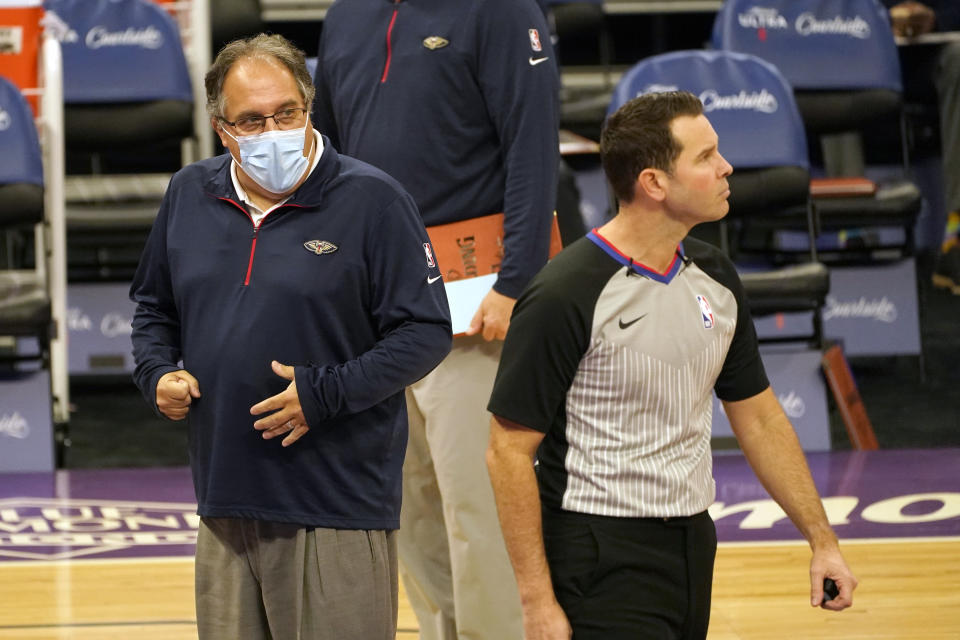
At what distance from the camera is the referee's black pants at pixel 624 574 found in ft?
7.23

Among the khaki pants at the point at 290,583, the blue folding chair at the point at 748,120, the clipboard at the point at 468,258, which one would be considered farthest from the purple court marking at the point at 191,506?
the khaki pants at the point at 290,583

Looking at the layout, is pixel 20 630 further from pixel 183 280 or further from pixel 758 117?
pixel 758 117

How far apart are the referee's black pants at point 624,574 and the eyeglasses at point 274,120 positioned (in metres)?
0.73

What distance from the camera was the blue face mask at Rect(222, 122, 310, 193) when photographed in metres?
2.27

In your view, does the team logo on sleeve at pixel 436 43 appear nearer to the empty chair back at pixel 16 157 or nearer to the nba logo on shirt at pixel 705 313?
the nba logo on shirt at pixel 705 313

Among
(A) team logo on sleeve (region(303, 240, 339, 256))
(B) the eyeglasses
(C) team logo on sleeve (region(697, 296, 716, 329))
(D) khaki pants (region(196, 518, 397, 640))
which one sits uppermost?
(B) the eyeglasses

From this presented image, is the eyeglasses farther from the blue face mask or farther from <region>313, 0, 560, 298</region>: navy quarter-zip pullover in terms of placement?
<region>313, 0, 560, 298</region>: navy quarter-zip pullover

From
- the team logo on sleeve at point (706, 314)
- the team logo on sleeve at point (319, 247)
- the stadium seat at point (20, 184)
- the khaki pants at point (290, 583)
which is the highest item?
the team logo on sleeve at point (319, 247)

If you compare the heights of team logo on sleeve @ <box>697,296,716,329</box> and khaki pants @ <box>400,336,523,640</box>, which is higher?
team logo on sleeve @ <box>697,296,716,329</box>

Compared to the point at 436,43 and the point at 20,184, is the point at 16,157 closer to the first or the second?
the point at 20,184

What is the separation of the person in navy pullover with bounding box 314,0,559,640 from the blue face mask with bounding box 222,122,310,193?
2.32ft

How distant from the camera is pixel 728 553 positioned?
4188mm

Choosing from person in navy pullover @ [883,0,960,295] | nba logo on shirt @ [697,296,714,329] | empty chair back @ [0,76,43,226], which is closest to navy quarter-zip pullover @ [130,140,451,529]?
nba logo on shirt @ [697,296,714,329]

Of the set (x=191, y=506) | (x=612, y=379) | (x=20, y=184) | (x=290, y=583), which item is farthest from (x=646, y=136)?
(x=20, y=184)
